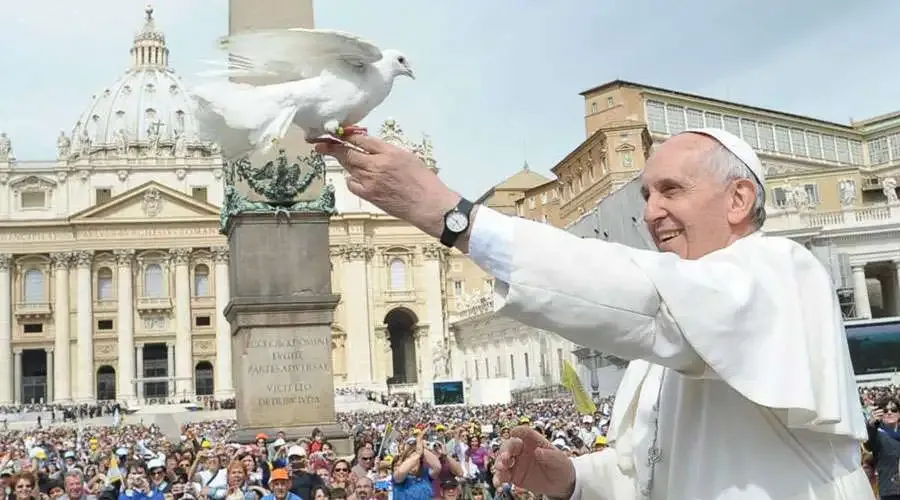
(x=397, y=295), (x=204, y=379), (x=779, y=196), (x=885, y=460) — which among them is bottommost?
(x=885, y=460)

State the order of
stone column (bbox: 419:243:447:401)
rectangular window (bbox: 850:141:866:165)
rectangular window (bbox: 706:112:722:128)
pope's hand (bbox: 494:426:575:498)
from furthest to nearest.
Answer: stone column (bbox: 419:243:447:401), rectangular window (bbox: 850:141:866:165), rectangular window (bbox: 706:112:722:128), pope's hand (bbox: 494:426:575:498)

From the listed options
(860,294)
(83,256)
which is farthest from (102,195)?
(860,294)

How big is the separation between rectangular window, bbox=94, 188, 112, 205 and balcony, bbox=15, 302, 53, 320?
30.0 ft

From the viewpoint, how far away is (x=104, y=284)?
77.6 meters

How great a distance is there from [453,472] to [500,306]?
7302 mm

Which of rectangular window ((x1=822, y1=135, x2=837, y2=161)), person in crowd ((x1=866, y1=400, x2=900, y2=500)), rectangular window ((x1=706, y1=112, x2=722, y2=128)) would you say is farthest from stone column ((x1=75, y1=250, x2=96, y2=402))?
person in crowd ((x1=866, y1=400, x2=900, y2=500))

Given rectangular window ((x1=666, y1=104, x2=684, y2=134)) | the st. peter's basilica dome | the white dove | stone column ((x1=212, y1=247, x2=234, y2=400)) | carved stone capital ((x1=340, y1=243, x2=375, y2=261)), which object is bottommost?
the white dove

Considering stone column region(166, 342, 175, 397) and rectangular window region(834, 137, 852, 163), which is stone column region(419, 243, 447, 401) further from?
rectangular window region(834, 137, 852, 163)

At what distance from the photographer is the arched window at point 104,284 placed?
7731 cm

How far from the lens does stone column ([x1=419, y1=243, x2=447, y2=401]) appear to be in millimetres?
78625

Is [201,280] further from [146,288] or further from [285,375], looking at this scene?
[285,375]

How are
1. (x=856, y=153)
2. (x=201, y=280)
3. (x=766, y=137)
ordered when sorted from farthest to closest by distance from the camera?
1. (x=201, y=280)
2. (x=856, y=153)
3. (x=766, y=137)

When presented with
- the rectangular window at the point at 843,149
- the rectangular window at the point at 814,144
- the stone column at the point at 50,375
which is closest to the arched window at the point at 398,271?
the stone column at the point at 50,375

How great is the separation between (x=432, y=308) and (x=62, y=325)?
2778 cm
